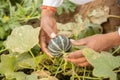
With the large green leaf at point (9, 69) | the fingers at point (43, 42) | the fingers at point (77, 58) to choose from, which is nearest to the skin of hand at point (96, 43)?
the fingers at point (77, 58)

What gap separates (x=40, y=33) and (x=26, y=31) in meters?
0.08

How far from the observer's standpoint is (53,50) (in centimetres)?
176

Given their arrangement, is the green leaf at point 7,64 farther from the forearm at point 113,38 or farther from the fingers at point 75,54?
the forearm at point 113,38

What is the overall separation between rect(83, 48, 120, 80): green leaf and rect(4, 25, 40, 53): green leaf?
12.3 inches

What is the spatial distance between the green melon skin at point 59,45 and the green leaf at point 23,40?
0.10m

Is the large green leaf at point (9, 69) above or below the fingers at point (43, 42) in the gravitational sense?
below

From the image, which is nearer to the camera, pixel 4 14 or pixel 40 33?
pixel 40 33

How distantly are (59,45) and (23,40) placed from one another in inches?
8.3

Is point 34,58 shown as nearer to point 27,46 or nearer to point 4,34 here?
point 27,46

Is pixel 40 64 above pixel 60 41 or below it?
below

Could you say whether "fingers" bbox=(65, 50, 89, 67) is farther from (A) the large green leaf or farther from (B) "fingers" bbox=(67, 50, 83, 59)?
(A) the large green leaf

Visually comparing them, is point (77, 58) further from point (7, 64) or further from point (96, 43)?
point (7, 64)

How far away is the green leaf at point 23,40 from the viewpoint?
1.84 m

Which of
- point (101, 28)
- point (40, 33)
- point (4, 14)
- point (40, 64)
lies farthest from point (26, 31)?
point (4, 14)
